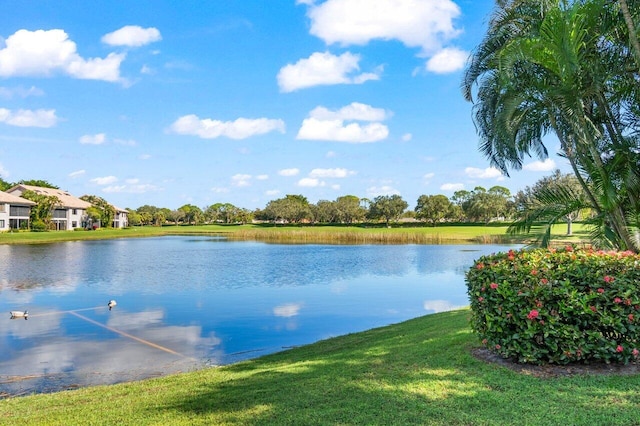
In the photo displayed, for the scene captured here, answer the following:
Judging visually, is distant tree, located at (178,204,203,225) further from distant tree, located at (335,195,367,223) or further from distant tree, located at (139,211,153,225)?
distant tree, located at (335,195,367,223)

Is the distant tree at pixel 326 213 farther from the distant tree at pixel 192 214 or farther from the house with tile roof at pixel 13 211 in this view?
the house with tile roof at pixel 13 211

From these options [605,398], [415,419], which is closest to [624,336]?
[605,398]

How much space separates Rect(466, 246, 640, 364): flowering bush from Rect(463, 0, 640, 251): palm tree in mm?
3685

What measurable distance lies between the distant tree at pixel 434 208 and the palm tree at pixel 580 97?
90270mm

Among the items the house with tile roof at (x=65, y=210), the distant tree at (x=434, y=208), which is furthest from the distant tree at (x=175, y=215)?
the distant tree at (x=434, y=208)

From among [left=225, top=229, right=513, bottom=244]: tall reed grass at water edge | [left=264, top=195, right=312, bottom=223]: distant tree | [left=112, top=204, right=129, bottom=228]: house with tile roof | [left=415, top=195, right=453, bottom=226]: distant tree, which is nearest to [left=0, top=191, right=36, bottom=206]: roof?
[left=112, top=204, right=129, bottom=228]: house with tile roof

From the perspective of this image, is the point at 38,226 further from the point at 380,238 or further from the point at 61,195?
the point at 380,238

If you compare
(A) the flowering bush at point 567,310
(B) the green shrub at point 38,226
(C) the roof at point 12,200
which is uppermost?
(C) the roof at point 12,200

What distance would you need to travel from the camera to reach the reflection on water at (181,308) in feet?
36.9

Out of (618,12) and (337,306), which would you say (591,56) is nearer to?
(618,12)

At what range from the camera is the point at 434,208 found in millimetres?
100875

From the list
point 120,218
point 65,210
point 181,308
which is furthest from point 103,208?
point 181,308

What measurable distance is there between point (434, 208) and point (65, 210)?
236 feet

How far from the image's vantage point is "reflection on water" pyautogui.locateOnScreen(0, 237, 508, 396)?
442 inches
